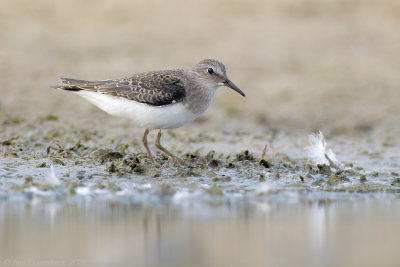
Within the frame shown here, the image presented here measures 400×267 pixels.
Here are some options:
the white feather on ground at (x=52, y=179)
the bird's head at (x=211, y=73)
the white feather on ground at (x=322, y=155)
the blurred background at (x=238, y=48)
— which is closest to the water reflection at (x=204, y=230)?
the white feather on ground at (x=52, y=179)

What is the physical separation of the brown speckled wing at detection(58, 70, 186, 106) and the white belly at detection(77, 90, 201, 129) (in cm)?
7

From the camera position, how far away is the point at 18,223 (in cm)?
742

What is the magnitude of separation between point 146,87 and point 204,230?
331 centimetres

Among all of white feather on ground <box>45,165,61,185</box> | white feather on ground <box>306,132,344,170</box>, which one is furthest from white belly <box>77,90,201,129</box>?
white feather on ground <box>306,132,344,170</box>

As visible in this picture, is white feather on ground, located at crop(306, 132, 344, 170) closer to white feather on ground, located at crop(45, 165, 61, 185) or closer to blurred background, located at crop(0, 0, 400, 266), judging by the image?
blurred background, located at crop(0, 0, 400, 266)

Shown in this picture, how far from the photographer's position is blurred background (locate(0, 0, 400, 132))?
16.0m

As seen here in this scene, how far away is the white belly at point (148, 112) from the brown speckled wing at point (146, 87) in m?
0.07

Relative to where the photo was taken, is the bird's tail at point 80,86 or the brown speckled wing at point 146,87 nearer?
the brown speckled wing at point 146,87

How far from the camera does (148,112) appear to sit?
9961mm

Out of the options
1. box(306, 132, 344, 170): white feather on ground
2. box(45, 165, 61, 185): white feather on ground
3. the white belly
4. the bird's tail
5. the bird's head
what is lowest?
box(45, 165, 61, 185): white feather on ground

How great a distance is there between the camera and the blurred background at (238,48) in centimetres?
1597

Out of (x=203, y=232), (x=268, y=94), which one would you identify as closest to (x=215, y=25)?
(x=268, y=94)

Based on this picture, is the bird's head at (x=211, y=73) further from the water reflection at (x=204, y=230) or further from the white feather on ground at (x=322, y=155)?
the water reflection at (x=204, y=230)

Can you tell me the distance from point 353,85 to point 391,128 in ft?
8.03
